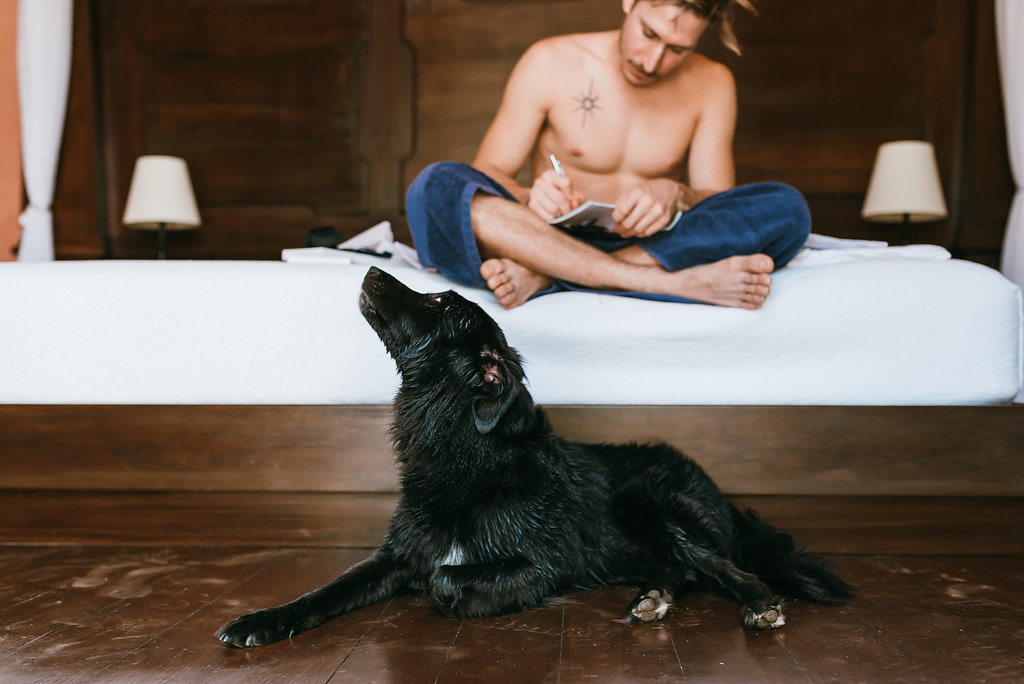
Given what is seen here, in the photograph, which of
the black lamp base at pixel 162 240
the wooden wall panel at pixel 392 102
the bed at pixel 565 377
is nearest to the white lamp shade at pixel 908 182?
the wooden wall panel at pixel 392 102

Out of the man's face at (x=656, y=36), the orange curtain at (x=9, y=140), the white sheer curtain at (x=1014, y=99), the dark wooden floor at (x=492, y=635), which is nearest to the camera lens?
the dark wooden floor at (x=492, y=635)

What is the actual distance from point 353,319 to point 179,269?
0.40 metres

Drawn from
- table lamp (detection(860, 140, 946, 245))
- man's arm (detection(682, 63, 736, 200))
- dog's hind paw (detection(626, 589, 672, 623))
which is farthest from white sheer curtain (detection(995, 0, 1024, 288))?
dog's hind paw (detection(626, 589, 672, 623))

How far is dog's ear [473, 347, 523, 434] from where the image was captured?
3.61 feet

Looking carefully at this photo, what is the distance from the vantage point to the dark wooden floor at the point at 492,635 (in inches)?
37.4

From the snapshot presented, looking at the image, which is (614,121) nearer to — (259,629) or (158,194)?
(259,629)

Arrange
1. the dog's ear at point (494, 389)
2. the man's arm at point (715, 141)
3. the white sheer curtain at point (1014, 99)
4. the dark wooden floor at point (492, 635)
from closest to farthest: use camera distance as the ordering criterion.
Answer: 1. the dark wooden floor at point (492, 635)
2. the dog's ear at point (494, 389)
3. the man's arm at point (715, 141)
4. the white sheer curtain at point (1014, 99)

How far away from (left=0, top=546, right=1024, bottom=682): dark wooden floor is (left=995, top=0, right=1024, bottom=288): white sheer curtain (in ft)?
5.58

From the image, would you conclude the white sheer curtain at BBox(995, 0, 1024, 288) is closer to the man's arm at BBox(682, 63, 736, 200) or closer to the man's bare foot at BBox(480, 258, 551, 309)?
the man's arm at BBox(682, 63, 736, 200)

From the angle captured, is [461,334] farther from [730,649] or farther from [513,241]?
[730,649]

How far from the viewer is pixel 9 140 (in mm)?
3467

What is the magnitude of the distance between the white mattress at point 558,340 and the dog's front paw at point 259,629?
54cm

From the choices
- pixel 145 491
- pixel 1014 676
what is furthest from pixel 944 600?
pixel 145 491

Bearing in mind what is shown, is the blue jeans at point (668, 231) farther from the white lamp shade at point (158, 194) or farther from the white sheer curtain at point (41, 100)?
the white sheer curtain at point (41, 100)
